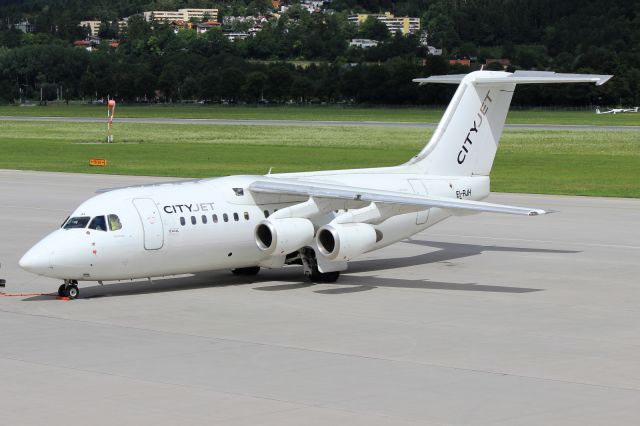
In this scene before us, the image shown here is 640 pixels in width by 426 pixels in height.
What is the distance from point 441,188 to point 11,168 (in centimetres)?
3997

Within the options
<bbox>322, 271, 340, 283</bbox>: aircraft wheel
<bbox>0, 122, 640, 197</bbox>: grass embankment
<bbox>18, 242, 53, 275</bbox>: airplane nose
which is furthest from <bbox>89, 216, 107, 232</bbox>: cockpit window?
<bbox>0, 122, 640, 197</bbox>: grass embankment

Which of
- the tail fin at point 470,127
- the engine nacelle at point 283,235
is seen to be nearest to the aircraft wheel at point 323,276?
the engine nacelle at point 283,235

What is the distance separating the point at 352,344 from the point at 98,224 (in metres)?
7.18

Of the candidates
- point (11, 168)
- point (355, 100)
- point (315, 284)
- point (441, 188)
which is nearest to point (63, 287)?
point (315, 284)

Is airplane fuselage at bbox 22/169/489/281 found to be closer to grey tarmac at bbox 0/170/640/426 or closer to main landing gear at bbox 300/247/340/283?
main landing gear at bbox 300/247/340/283

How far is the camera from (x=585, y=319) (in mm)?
23344

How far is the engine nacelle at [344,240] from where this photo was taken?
2661cm

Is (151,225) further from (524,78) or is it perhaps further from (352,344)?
(524,78)

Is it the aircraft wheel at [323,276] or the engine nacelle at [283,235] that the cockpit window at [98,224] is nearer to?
the engine nacelle at [283,235]

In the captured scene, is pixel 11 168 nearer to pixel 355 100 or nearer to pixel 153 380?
pixel 153 380

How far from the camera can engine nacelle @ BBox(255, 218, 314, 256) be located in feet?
87.2

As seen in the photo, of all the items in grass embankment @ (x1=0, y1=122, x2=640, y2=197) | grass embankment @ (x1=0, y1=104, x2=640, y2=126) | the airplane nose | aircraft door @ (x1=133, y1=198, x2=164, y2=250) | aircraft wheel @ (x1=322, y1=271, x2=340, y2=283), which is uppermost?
aircraft door @ (x1=133, y1=198, x2=164, y2=250)

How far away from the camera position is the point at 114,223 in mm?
25453

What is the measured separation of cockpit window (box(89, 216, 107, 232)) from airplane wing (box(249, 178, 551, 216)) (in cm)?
372
